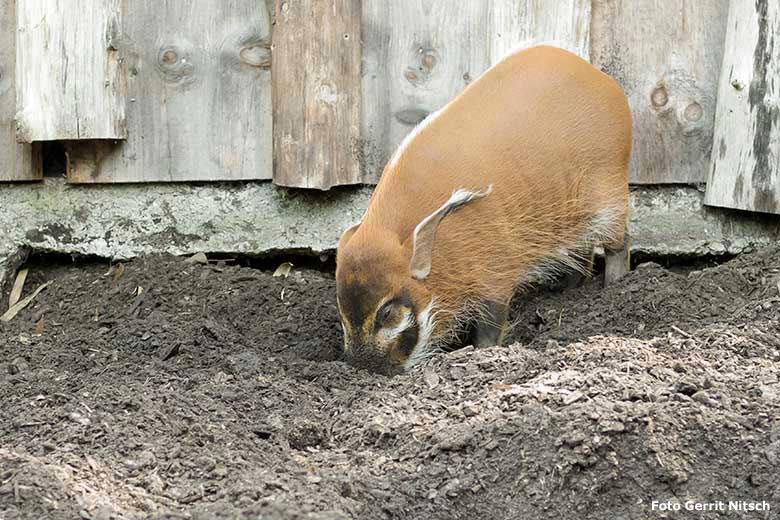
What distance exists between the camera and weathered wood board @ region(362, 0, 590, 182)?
4.89 m

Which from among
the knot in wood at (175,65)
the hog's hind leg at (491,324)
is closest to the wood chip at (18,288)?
the knot in wood at (175,65)

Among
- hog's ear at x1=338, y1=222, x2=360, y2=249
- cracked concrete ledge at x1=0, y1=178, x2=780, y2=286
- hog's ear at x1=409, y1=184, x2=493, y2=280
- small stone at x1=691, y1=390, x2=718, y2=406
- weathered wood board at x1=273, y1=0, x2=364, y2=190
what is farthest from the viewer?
cracked concrete ledge at x1=0, y1=178, x2=780, y2=286

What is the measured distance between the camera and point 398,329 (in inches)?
164

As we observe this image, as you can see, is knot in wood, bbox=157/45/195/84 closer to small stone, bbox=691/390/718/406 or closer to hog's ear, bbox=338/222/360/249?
hog's ear, bbox=338/222/360/249

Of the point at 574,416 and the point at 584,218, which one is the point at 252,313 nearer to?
the point at 584,218

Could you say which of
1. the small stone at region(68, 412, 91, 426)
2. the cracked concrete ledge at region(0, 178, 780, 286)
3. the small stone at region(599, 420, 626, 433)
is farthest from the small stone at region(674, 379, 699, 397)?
the cracked concrete ledge at region(0, 178, 780, 286)

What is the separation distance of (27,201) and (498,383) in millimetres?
2502

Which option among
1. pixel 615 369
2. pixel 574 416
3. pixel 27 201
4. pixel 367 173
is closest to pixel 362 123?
pixel 367 173

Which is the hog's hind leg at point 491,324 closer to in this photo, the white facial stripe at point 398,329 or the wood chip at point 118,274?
the white facial stripe at point 398,329

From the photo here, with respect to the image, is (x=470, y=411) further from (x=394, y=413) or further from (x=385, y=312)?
(x=385, y=312)

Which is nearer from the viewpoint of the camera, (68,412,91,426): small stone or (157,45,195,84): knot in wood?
(68,412,91,426): small stone

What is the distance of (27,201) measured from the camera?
4.94m

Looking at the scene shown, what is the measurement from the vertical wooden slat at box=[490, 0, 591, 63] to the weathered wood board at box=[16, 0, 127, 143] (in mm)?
1649

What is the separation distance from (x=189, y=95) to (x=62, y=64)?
57 centimetres
